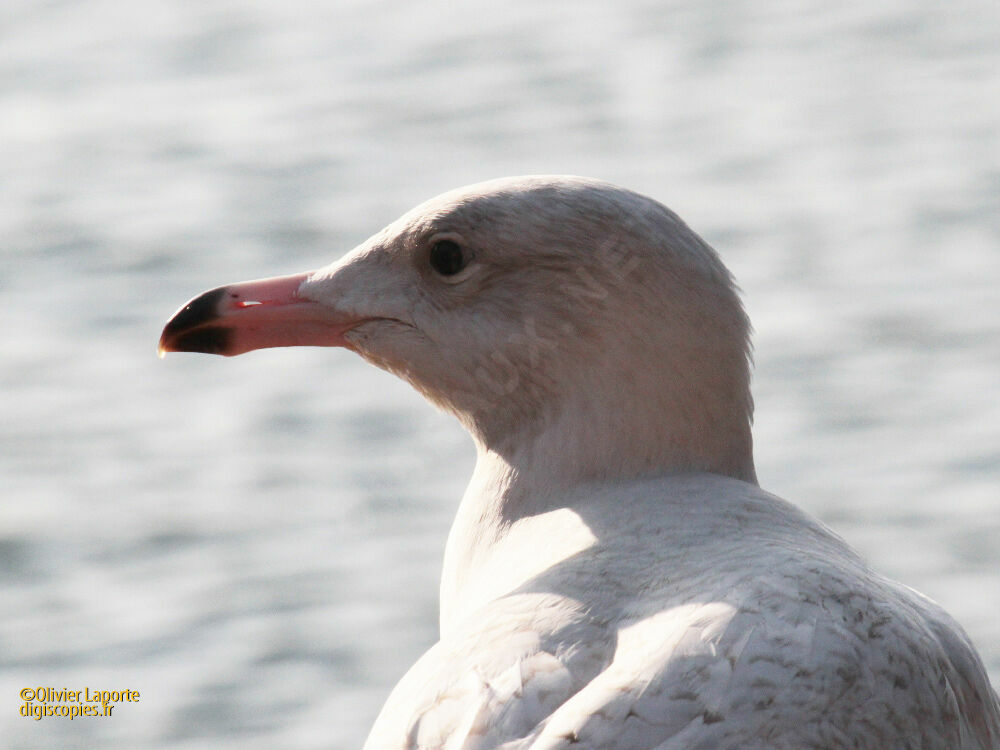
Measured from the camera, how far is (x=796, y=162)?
11461mm

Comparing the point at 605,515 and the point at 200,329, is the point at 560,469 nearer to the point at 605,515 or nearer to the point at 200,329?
the point at 605,515

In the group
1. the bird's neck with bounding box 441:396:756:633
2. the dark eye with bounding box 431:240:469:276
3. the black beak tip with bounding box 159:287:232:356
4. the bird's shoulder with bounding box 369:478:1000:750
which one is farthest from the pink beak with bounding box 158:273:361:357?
the bird's shoulder with bounding box 369:478:1000:750

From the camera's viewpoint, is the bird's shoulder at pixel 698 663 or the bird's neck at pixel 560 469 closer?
the bird's shoulder at pixel 698 663

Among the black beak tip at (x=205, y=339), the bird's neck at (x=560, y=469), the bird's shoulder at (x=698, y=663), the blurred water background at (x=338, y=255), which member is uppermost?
the blurred water background at (x=338, y=255)

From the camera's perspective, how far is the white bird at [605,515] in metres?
3.24

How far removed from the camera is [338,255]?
10.5 metres

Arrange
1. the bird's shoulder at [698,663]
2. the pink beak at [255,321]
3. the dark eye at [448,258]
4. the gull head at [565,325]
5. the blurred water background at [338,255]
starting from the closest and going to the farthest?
the bird's shoulder at [698,663] < the gull head at [565,325] < the dark eye at [448,258] < the pink beak at [255,321] < the blurred water background at [338,255]

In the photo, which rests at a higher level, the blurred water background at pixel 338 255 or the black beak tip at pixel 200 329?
the blurred water background at pixel 338 255

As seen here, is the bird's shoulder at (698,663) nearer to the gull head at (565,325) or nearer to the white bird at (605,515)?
the white bird at (605,515)

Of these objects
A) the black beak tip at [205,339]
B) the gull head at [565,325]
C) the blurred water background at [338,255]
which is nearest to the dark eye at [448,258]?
the gull head at [565,325]

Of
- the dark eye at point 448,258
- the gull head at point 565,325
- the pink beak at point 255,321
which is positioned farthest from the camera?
the pink beak at point 255,321

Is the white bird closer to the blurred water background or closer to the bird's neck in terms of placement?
the bird's neck

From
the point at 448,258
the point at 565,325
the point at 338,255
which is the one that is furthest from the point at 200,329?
the point at 338,255

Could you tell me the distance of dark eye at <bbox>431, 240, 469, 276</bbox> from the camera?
14.3 ft
